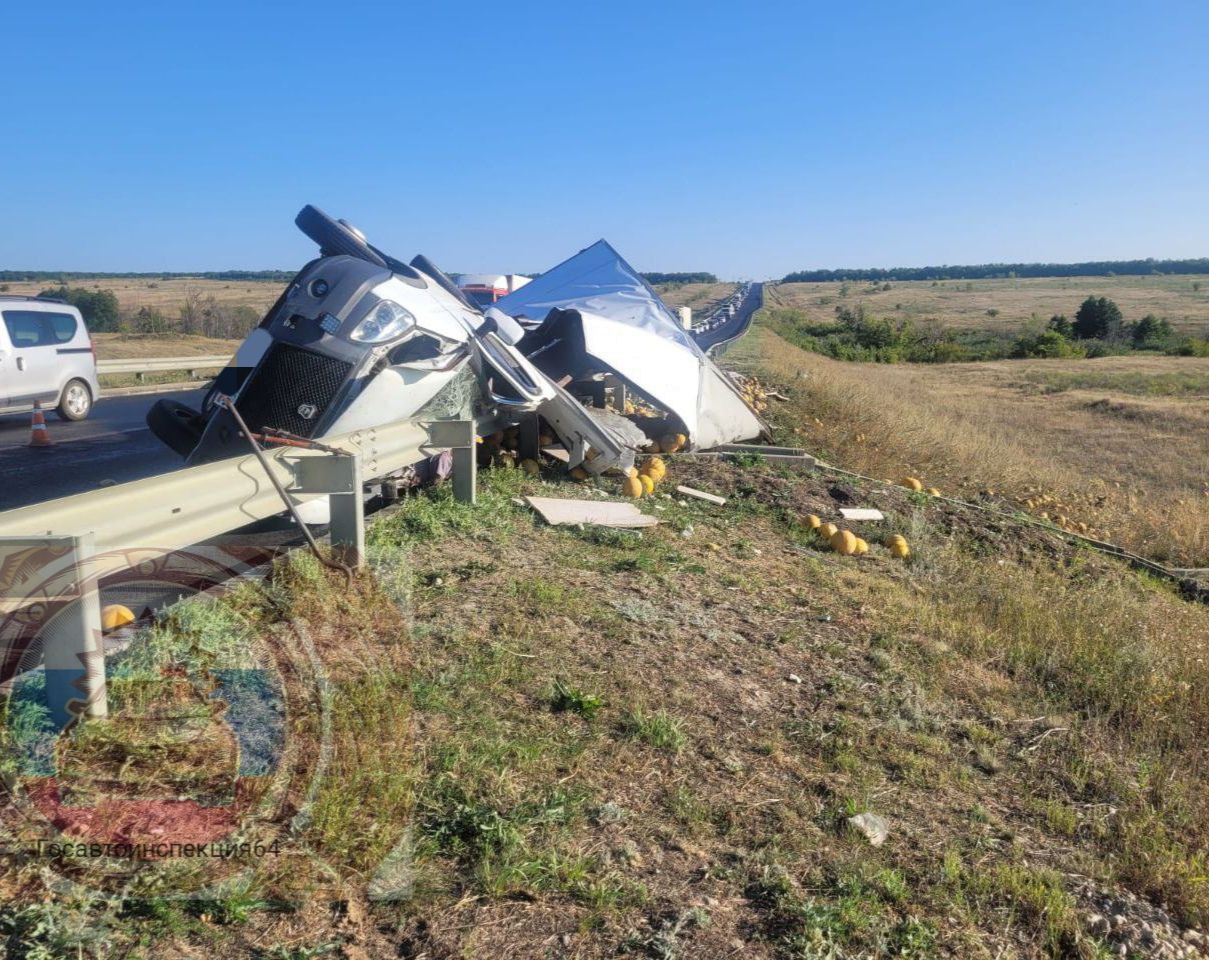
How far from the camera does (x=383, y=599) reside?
180 inches

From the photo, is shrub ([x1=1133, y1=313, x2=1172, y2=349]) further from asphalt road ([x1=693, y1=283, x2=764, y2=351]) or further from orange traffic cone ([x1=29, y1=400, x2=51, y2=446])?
orange traffic cone ([x1=29, y1=400, x2=51, y2=446])

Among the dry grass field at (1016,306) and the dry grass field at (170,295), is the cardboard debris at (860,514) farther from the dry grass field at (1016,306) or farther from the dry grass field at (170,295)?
the dry grass field at (1016,306)

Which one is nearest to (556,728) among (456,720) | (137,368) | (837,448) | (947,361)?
(456,720)

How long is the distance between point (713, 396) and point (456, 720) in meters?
8.52

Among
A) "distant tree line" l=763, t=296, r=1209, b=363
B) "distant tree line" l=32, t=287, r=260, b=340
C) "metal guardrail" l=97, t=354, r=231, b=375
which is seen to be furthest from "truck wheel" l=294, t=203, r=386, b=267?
"distant tree line" l=763, t=296, r=1209, b=363

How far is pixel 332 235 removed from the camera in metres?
8.35

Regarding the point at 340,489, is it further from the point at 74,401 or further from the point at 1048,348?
the point at 1048,348

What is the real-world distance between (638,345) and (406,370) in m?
4.79

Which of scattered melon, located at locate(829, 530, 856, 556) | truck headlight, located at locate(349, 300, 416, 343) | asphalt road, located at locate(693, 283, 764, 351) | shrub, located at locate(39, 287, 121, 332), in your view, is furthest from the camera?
shrub, located at locate(39, 287, 121, 332)

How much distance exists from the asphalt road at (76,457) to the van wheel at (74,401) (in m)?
0.18

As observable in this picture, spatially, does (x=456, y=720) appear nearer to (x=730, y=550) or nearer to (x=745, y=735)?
(x=745, y=735)

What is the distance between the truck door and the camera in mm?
13711

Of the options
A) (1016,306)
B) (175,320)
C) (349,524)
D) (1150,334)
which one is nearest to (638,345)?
(349,524)

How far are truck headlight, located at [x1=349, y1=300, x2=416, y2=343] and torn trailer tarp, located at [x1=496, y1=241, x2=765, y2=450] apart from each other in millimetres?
3925
